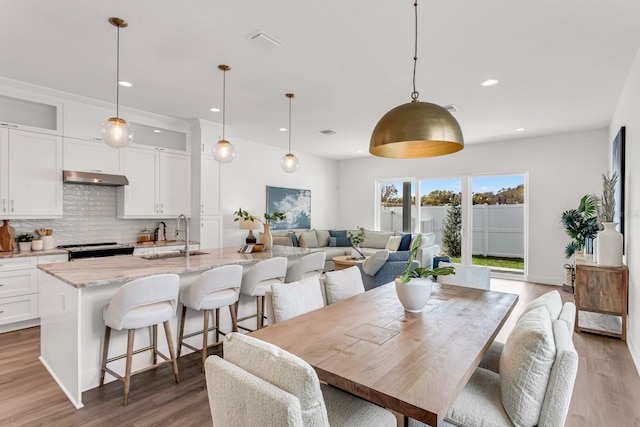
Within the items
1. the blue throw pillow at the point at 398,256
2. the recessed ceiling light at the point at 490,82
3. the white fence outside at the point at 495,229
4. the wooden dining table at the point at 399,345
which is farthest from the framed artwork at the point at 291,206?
the wooden dining table at the point at 399,345

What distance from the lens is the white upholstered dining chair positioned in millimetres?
958

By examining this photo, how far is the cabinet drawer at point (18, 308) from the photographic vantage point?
373cm

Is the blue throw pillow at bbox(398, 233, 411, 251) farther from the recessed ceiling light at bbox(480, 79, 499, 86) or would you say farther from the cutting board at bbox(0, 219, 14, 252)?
the cutting board at bbox(0, 219, 14, 252)

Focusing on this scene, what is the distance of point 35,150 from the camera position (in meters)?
4.06

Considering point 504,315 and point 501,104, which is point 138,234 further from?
point 501,104

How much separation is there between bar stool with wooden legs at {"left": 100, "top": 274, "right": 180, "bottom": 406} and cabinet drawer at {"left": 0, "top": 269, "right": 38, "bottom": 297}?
2.14 m

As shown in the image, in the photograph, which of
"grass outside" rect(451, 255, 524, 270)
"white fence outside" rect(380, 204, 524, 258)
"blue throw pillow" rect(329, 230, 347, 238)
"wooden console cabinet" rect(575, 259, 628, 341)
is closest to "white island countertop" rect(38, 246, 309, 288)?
"wooden console cabinet" rect(575, 259, 628, 341)

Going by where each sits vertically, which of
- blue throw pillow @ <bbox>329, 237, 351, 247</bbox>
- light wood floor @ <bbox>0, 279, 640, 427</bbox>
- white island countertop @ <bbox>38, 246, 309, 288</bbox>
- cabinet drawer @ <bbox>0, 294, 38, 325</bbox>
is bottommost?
light wood floor @ <bbox>0, 279, 640, 427</bbox>

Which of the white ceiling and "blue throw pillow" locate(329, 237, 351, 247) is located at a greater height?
the white ceiling

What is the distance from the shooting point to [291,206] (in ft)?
25.4

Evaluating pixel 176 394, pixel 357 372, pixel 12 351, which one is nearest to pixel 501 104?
pixel 357 372

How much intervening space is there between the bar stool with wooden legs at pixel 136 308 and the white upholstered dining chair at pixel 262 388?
55.0 inches

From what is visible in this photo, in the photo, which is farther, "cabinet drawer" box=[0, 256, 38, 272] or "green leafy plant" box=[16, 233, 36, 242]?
"green leafy plant" box=[16, 233, 36, 242]

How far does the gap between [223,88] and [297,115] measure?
1342mm
